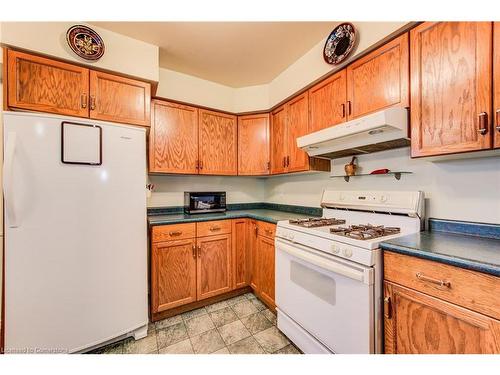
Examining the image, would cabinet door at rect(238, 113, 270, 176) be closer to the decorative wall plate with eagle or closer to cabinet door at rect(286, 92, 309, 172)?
cabinet door at rect(286, 92, 309, 172)

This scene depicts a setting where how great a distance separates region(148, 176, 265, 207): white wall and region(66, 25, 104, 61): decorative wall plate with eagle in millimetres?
1201

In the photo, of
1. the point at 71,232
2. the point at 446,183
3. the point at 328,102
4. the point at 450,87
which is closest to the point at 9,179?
the point at 71,232

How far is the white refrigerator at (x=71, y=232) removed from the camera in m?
1.25

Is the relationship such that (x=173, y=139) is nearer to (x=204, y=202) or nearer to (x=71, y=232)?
(x=204, y=202)

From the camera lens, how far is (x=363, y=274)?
3.57 ft

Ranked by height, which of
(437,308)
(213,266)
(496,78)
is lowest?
(213,266)

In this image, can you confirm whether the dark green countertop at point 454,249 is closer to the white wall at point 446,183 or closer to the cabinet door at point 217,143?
the white wall at point 446,183

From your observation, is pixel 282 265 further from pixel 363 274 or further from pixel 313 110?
pixel 313 110

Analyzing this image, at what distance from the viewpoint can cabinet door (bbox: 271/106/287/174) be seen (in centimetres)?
228

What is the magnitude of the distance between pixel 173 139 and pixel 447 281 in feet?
7.44

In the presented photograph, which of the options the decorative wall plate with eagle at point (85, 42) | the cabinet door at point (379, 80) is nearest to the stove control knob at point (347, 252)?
the cabinet door at point (379, 80)

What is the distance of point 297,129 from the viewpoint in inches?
82.6
